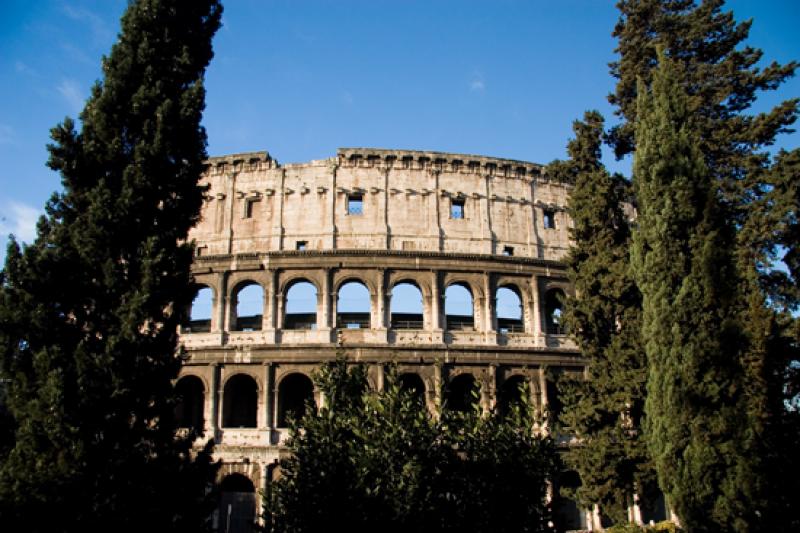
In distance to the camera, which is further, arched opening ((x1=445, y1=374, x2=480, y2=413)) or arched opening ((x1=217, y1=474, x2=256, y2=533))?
arched opening ((x1=445, y1=374, x2=480, y2=413))

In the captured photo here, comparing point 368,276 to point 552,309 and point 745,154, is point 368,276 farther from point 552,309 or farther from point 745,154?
point 745,154

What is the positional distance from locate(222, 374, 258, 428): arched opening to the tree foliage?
13636 millimetres

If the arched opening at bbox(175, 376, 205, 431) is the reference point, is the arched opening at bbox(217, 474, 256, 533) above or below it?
below

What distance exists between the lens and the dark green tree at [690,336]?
1199 cm

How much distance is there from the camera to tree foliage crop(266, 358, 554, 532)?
956cm

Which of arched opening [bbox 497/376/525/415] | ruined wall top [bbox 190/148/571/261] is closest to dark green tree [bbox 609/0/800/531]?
ruined wall top [bbox 190/148/571/261]

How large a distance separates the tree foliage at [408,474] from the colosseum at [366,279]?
1100cm

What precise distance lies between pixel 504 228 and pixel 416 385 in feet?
24.3

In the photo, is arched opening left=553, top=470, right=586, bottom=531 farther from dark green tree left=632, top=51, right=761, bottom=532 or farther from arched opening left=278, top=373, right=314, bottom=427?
arched opening left=278, top=373, right=314, bottom=427

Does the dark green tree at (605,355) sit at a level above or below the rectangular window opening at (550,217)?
below

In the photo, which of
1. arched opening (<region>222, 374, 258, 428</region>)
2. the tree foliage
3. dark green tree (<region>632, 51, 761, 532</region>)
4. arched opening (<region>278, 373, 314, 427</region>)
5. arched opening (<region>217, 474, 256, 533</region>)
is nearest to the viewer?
the tree foliage

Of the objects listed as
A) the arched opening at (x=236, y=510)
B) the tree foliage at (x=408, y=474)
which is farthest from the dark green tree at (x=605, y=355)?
the arched opening at (x=236, y=510)

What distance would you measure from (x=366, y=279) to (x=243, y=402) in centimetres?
704

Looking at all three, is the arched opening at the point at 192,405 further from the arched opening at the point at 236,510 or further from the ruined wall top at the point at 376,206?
the ruined wall top at the point at 376,206
